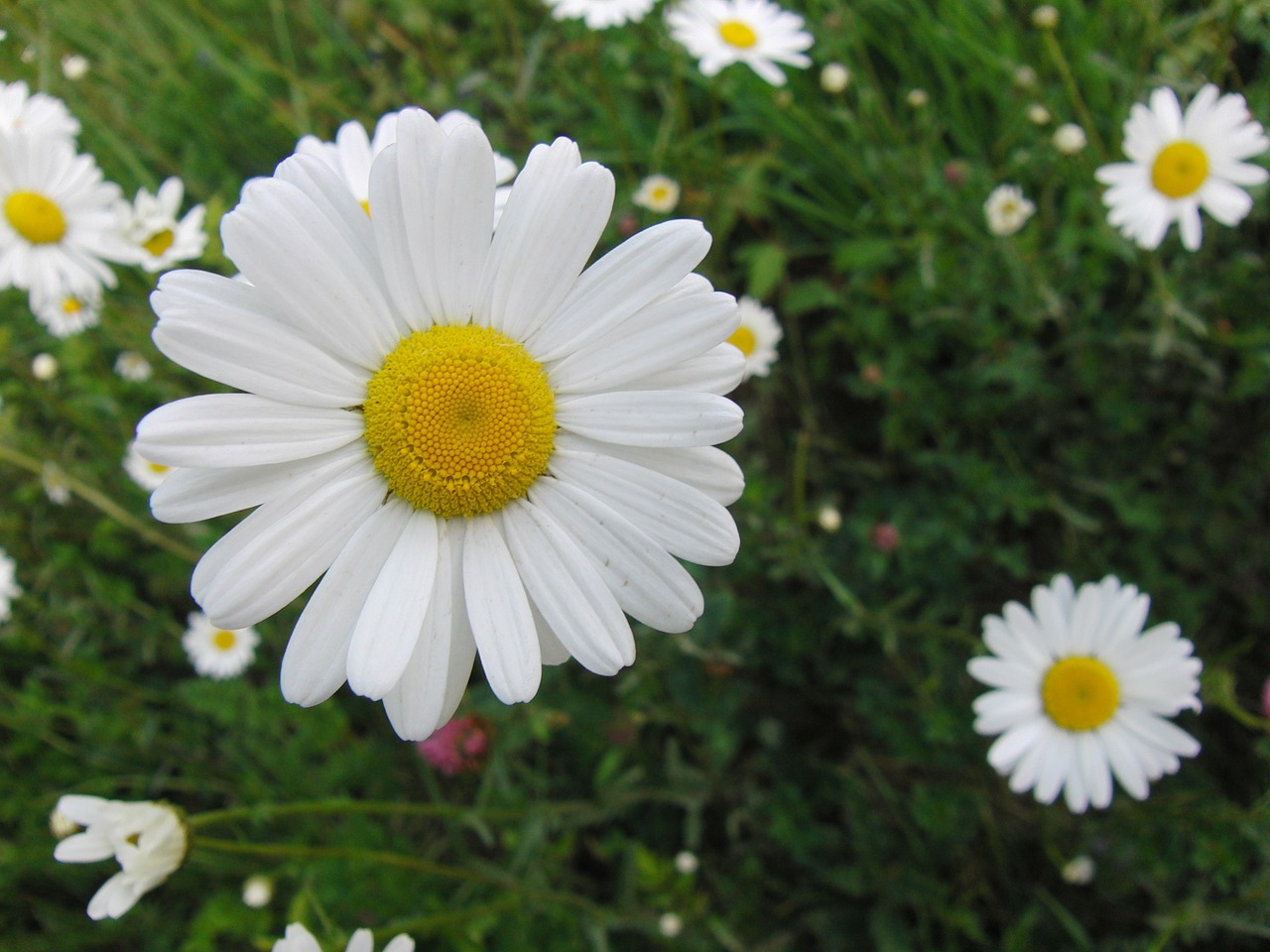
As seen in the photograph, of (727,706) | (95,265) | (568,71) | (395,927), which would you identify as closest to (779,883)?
(727,706)

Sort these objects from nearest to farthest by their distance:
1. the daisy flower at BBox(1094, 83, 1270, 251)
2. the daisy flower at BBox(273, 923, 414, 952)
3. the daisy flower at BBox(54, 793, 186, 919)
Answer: the daisy flower at BBox(273, 923, 414, 952) < the daisy flower at BBox(54, 793, 186, 919) < the daisy flower at BBox(1094, 83, 1270, 251)

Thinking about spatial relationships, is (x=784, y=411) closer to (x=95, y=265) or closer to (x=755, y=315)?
(x=755, y=315)

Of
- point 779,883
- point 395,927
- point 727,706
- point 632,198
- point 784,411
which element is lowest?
point 395,927

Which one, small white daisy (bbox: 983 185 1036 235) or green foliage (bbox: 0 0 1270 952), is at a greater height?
small white daisy (bbox: 983 185 1036 235)

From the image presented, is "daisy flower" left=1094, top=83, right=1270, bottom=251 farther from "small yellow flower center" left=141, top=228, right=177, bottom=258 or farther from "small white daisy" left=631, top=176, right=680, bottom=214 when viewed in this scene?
"small yellow flower center" left=141, top=228, right=177, bottom=258

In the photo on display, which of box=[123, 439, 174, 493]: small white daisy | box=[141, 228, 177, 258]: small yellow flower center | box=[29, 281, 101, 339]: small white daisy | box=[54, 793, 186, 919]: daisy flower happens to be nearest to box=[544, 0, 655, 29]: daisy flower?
box=[141, 228, 177, 258]: small yellow flower center

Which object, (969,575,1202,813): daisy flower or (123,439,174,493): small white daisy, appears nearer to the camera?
(969,575,1202,813): daisy flower

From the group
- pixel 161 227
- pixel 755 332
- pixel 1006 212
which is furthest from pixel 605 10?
pixel 161 227
